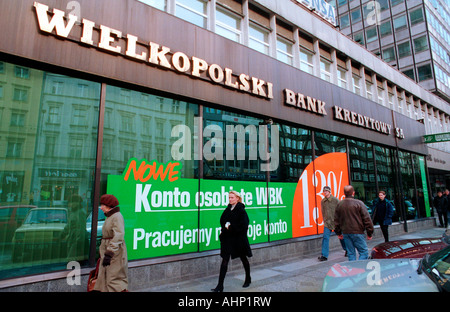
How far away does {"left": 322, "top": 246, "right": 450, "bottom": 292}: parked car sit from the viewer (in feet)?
7.54

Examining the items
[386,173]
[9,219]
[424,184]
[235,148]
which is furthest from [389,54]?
[9,219]

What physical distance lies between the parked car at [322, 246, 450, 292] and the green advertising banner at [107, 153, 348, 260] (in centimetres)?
365

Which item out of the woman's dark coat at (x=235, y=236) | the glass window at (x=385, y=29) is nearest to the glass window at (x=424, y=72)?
the glass window at (x=385, y=29)

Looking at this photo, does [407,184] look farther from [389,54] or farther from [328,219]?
[389,54]

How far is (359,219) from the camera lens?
17.1ft

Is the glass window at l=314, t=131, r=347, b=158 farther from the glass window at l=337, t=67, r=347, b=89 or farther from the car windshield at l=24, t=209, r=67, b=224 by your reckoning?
the car windshield at l=24, t=209, r=67, b=224

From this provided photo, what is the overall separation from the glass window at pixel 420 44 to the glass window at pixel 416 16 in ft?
6.15

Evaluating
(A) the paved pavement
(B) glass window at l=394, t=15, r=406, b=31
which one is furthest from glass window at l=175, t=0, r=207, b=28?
(B) glass window at l=394, t=15, r=406, b=31

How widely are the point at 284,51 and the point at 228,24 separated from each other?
2.57 meters

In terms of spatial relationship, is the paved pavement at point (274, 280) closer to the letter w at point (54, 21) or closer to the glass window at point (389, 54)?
the letter w at point (54, 21)
